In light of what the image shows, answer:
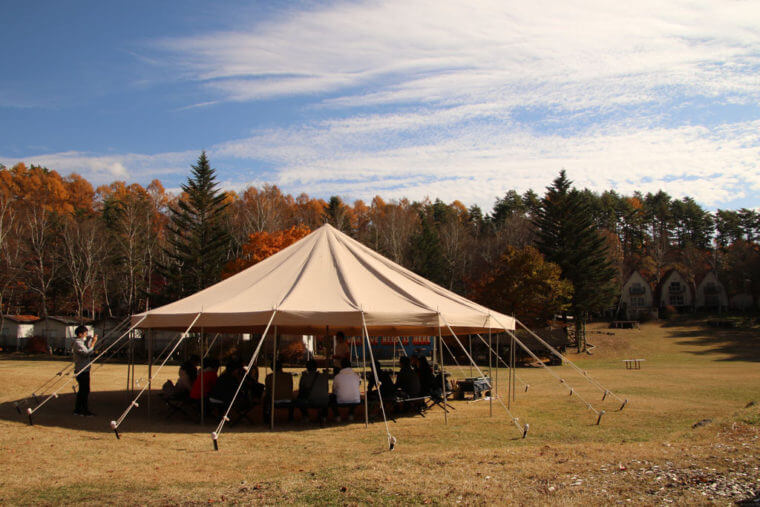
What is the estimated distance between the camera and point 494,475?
5.70 meters

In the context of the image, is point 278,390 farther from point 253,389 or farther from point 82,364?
point 82,364

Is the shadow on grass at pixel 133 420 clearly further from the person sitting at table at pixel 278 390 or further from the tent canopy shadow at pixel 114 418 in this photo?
the person sitting at table at pixel 278 390

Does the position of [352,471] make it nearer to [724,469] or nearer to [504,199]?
[724,469]

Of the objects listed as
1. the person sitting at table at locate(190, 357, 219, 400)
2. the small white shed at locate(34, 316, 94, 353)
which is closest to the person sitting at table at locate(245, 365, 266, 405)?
the person sitting at table at locate(190, 357, 219, 400)

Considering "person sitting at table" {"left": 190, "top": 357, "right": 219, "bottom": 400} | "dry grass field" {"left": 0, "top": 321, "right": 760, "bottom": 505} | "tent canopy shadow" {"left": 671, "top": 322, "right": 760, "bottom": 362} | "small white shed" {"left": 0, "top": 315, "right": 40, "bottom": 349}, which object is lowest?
"tent canopy shadow" {"left": 671, "top": 322, "right": 760, "bottom": 362}

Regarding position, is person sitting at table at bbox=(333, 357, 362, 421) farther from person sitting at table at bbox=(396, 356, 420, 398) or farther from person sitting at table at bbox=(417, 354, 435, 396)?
person sitting at table at bbox=(417, 354, 435, 396)

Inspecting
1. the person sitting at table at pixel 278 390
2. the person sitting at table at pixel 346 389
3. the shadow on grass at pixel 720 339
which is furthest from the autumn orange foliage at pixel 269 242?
the shadow on grass at pixel 720 339

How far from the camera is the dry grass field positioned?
203 inches

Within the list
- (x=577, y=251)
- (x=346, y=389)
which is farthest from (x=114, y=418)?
(x=577, y=251)

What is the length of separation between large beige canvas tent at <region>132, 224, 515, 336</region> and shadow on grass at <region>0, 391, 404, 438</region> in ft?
5.65

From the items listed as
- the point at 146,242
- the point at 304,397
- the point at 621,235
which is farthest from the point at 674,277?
the point at 304,397

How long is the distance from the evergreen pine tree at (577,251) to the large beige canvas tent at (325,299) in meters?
32.4

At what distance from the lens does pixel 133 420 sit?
33.3ft

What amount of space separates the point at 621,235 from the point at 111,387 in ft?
238
